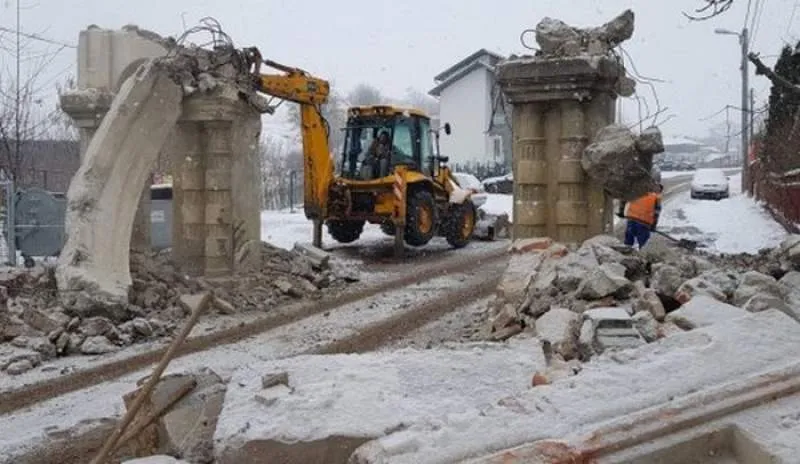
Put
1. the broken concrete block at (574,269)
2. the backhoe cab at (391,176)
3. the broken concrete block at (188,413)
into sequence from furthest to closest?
the backhoe cab at (391,176)
the broken concrete block at (574,269)
the broken concrete block at (188,413)

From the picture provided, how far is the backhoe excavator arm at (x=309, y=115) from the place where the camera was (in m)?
11.4

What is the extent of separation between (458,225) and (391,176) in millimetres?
2680

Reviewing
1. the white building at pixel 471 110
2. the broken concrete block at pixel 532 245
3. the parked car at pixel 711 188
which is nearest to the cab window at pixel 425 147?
the broken concrete block at pixel 532 245

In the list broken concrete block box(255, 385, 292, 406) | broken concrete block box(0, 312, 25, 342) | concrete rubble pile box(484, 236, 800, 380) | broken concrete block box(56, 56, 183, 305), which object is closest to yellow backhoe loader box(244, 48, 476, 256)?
broken concrete block box(56, 56, 183, 305)

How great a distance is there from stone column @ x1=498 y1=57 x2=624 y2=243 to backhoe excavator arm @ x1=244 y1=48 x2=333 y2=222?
4324 mm

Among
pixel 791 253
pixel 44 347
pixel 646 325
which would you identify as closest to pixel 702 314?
pixel 646 325

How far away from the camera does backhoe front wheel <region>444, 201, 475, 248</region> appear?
17.1 metres

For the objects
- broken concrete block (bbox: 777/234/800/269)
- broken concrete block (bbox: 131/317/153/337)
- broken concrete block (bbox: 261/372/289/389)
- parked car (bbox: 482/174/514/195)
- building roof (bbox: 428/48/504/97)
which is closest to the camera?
broken concrete block (bbox: 261/372/289/389)

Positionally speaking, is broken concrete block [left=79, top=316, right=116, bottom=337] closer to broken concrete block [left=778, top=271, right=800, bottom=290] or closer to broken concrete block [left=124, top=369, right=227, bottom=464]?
broken concrete block [left=124, top=369, right=227, bottom=464]

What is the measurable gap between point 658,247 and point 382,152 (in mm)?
8376

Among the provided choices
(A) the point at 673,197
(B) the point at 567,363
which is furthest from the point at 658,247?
(A) the point at 673,197

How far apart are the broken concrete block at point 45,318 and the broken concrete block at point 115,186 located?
7.8 inches

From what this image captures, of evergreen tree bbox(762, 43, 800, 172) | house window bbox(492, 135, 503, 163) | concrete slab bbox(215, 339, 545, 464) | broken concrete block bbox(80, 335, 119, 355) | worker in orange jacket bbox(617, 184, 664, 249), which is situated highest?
house window bbox(492, 135, 503, 163)

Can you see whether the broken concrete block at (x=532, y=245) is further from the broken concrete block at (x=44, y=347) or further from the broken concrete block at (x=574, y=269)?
the broken concrete block at (x=44, y=347)
